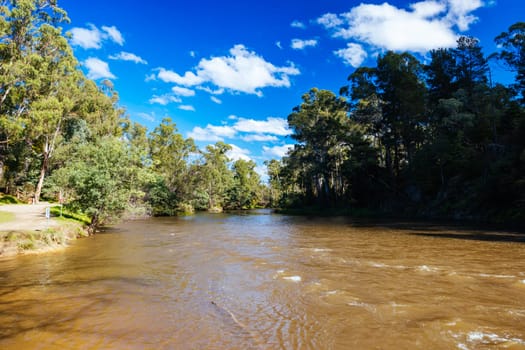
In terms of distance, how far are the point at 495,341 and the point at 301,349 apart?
277 centimetres

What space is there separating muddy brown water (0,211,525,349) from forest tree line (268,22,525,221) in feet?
55.3

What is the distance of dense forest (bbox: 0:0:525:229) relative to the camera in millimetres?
21184

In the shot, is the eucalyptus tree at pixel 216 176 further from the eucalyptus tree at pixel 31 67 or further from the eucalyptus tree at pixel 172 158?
the eucalyptus tree at pixel 31 67

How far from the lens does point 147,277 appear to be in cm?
830

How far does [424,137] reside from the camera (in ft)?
123

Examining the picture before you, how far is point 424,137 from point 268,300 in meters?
37.9

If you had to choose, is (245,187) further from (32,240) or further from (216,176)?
(32,240)

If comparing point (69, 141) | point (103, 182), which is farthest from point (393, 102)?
point (69, 141)

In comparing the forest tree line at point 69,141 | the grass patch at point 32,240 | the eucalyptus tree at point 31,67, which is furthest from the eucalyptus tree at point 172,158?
the grass patch at point 32,240

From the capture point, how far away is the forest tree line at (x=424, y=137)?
25.7 m

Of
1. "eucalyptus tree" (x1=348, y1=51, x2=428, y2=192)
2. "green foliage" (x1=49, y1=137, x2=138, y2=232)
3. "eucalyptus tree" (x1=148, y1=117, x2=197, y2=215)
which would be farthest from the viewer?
"eucalyptus tree" (x1=148, y1=117, x2=197, y2=215)

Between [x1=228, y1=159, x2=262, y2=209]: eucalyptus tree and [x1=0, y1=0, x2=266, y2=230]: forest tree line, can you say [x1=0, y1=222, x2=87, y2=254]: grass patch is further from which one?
[x1=228, y1=159, x2=262, y2=209]: eucalyptus tree

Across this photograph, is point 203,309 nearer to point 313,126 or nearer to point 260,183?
point 313,126

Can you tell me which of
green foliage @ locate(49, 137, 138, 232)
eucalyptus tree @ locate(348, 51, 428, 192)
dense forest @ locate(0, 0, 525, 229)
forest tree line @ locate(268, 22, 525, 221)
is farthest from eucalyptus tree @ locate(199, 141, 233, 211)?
green foliage @ locate(49, 137, 138, 232)
